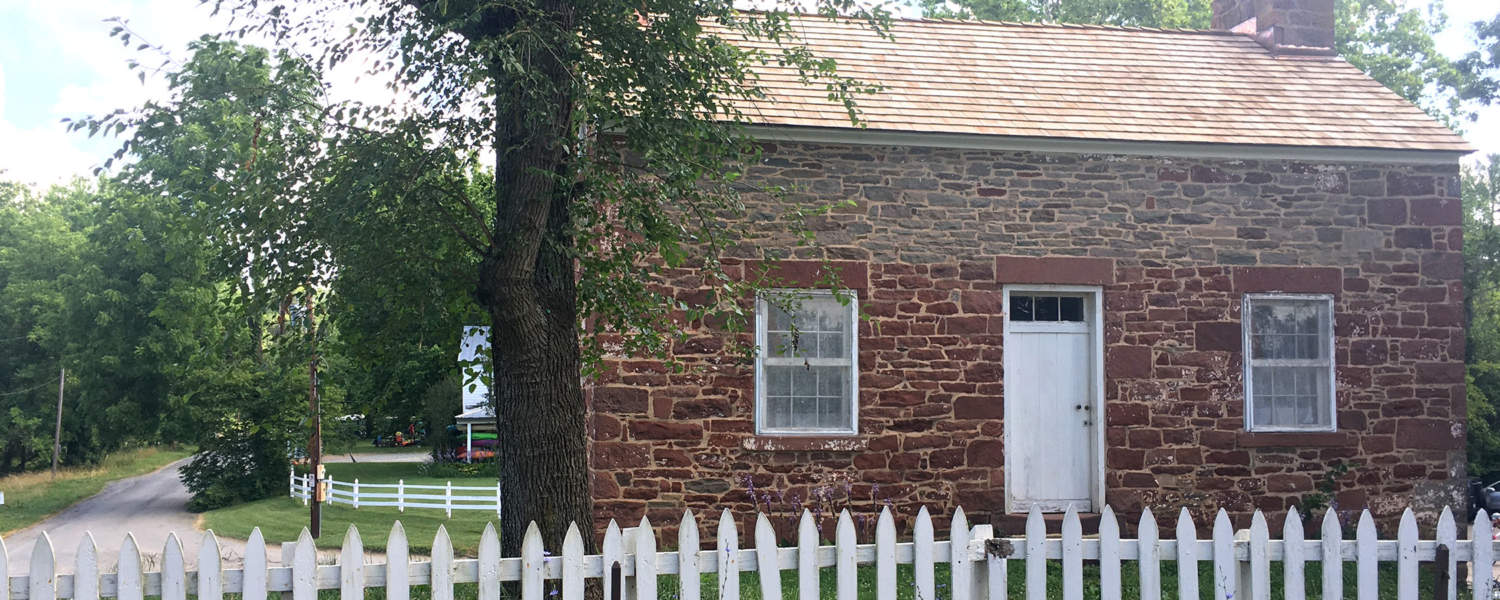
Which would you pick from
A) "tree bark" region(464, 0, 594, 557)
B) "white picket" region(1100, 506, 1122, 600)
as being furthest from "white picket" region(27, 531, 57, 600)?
"white picket" region(1100, 506, 1122, 600)

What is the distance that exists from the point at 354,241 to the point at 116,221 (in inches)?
1201

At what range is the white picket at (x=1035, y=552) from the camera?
5.18 metres

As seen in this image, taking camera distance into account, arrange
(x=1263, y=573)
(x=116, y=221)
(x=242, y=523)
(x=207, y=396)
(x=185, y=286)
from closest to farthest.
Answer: (x=1263, y=573) < (x=242, y=523) < (x=207, y=396) < (x=185, y=286) < (x=116, y=221)

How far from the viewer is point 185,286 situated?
1187 inches

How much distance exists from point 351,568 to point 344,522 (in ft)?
55.9

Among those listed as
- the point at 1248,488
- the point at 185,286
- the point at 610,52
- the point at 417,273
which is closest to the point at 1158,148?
the point at 1248,488

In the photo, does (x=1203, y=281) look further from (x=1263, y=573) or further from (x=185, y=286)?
(x=185, y=286)

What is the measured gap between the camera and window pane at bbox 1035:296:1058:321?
10.9m

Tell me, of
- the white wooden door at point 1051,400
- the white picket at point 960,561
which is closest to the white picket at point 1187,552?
the white picket at point 960,561

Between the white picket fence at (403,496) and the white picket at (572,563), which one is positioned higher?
the white picket at (572,563)

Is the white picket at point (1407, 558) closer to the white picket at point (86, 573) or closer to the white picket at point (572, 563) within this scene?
the white picket at point (572, 563)

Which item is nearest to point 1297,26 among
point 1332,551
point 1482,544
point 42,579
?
point 1482,544

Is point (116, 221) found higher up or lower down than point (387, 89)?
higher up

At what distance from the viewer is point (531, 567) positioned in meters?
4.77
